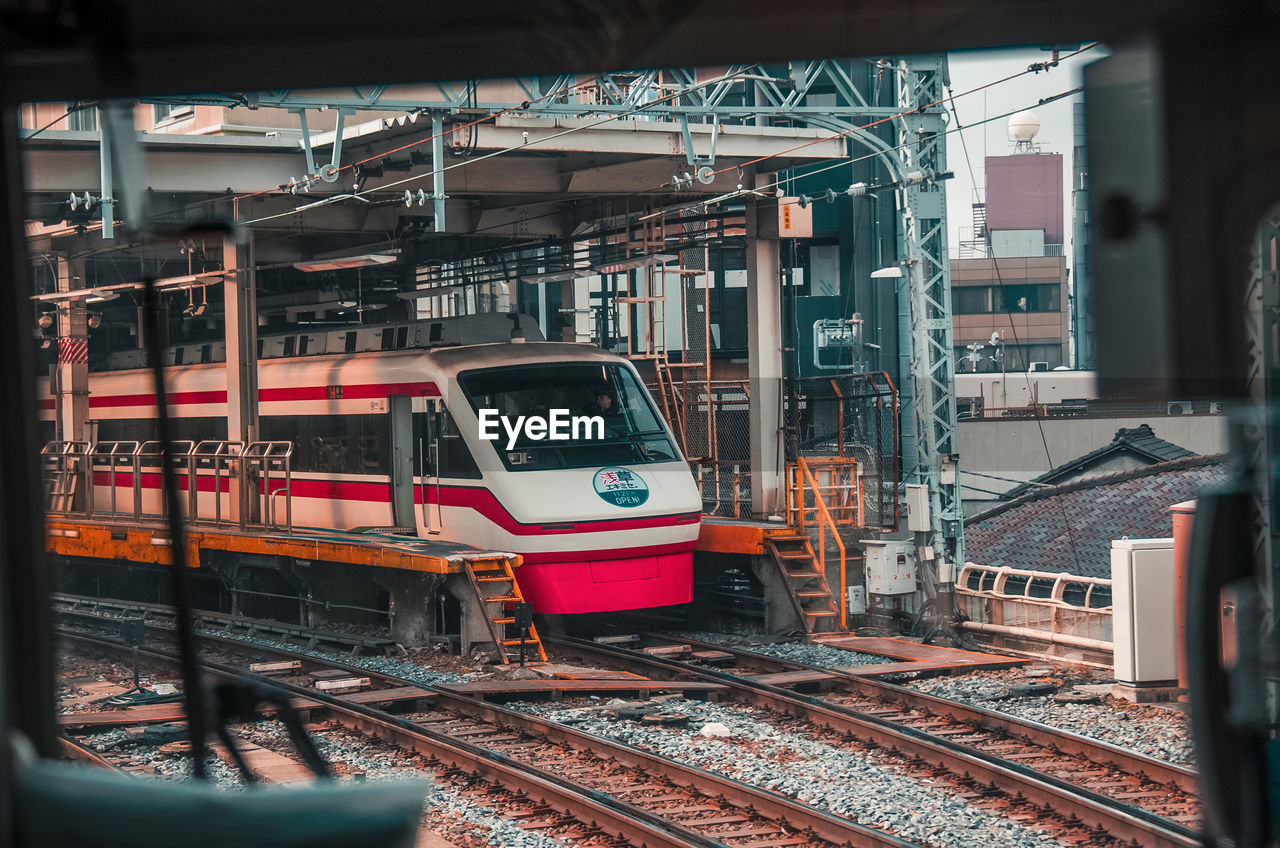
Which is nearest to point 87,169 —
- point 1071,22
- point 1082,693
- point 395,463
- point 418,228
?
point 1071,22

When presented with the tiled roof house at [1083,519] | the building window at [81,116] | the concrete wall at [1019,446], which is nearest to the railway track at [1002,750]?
the building window at [81,116]

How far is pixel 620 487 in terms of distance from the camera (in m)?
12.5

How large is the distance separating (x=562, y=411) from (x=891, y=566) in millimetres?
3469

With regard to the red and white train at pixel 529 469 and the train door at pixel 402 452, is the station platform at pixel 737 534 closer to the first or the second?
the red and white train at pixel 529 469

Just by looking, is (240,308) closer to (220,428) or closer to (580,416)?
(220,428)

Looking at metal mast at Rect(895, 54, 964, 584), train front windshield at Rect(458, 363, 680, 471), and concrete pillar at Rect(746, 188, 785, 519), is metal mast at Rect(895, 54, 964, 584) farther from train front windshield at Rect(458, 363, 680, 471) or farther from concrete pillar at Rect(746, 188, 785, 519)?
train front windshield at Rect(458, 363, 680, 471)

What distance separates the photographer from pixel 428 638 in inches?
489

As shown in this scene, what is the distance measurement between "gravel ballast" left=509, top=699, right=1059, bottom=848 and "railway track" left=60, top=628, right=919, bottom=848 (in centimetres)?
37

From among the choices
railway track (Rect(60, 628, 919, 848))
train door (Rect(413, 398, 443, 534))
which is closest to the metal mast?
train door (Rect(413, 398, 443, 534))

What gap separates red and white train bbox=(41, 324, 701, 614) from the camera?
40.4 feet

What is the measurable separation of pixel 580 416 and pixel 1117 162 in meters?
10.4

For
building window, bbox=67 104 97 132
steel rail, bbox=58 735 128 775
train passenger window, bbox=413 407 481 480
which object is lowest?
steel rail, bbox=58 735 128 775

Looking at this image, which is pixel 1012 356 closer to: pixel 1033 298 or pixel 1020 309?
pixel 1020 309

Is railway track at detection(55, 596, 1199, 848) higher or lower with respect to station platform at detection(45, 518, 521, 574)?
lower
